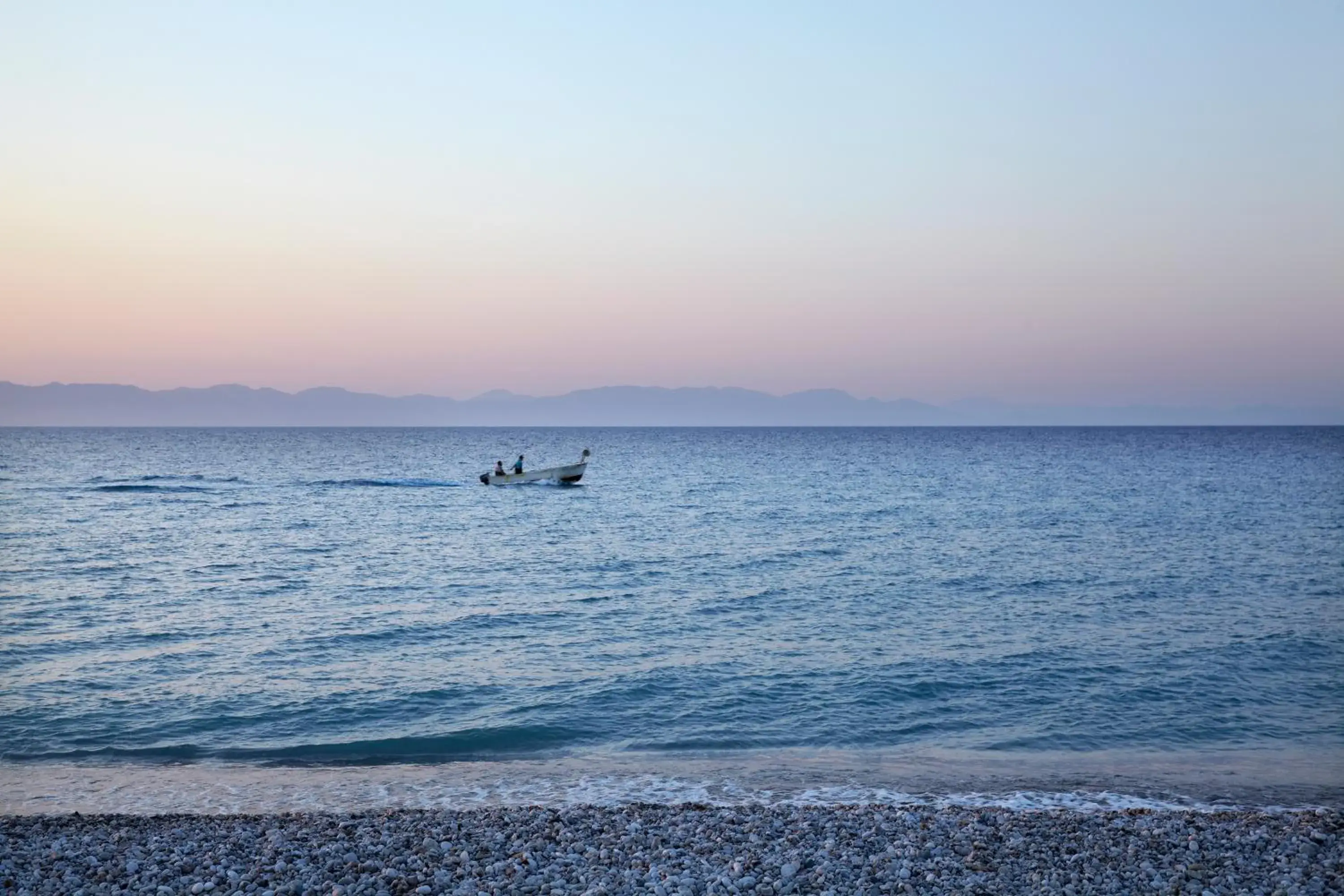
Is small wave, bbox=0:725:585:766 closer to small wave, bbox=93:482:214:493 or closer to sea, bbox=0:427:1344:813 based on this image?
sea, bbox=0:427:1344:813

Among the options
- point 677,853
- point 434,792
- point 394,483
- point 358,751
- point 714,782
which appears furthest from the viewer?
point 394,483

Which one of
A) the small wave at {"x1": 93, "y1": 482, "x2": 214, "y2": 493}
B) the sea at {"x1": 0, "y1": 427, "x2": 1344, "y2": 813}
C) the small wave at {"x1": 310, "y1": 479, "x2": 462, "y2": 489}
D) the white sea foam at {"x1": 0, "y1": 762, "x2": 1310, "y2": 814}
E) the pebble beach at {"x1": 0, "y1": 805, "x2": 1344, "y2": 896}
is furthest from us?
the small wave at {"x1": 310, "y1": 479, "x2": 462, "y2": 489}

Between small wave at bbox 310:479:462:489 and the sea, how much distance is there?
78.3 feet

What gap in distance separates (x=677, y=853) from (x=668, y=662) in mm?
9791

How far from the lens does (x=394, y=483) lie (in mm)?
75438

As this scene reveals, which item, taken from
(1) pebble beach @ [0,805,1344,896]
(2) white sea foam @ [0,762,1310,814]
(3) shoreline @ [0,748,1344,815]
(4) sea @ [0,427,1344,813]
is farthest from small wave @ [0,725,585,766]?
→ (1) pebble beach @ [0,805,1344,896]

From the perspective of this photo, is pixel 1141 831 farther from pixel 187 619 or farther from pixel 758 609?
pixel 187 619

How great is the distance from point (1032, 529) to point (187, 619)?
3530cm

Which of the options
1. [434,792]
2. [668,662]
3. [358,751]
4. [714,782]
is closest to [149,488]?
[668,662]

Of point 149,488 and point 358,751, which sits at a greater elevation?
point 149,488

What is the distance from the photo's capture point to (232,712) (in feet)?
54.7

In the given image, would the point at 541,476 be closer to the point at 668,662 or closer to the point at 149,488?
the point at 149,488

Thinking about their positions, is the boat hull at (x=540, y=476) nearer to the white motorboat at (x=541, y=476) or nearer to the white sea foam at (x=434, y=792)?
the white motorboat at (x=541, y=476)

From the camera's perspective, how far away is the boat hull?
69625 millimetres
